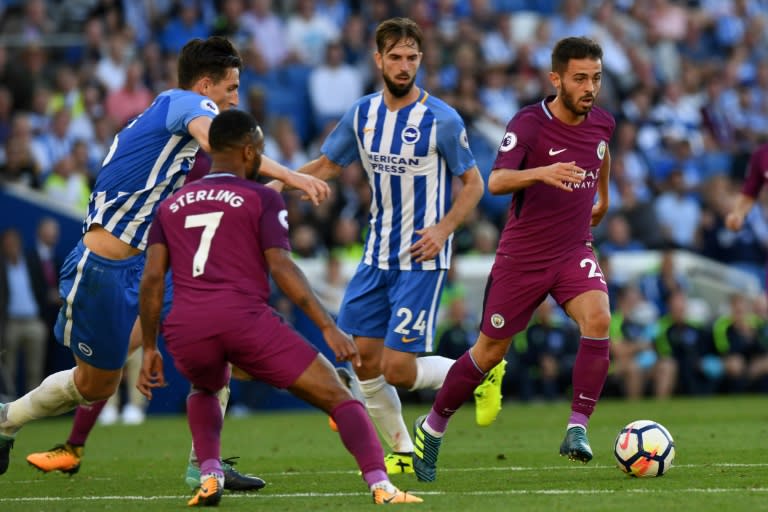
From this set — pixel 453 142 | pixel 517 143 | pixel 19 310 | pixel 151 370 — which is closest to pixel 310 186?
pixel 151 370

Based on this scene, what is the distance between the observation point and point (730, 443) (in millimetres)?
11438

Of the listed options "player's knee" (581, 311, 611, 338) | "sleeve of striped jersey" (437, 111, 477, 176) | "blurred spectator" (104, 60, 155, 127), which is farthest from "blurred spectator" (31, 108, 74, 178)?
"player's knee" (581, 311, 611, 338)

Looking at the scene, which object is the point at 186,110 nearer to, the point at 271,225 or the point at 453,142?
the point at 271,225

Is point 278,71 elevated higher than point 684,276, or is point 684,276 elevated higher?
point 278,71

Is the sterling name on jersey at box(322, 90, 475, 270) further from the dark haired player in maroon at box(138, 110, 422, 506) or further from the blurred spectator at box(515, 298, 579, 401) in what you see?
the blurred spectator at box(515, 298, 579, 401)

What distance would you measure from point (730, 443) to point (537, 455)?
164cm

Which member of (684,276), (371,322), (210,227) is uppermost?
(210,227)

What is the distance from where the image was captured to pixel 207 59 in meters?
9.07

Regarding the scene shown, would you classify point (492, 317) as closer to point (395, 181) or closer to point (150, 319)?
point (395, 181)

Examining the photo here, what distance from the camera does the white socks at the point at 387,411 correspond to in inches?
398

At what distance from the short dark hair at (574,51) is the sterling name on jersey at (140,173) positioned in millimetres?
2330

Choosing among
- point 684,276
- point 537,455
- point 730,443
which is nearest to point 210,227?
point 537,455

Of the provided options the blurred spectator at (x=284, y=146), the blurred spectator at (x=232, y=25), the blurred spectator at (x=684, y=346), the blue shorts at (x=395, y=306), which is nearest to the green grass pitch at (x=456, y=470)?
the blue shorts at (x=395, y=306)

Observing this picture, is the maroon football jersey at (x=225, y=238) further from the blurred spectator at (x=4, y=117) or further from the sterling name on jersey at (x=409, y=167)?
the blurred spectator at (x=4, y=117)
